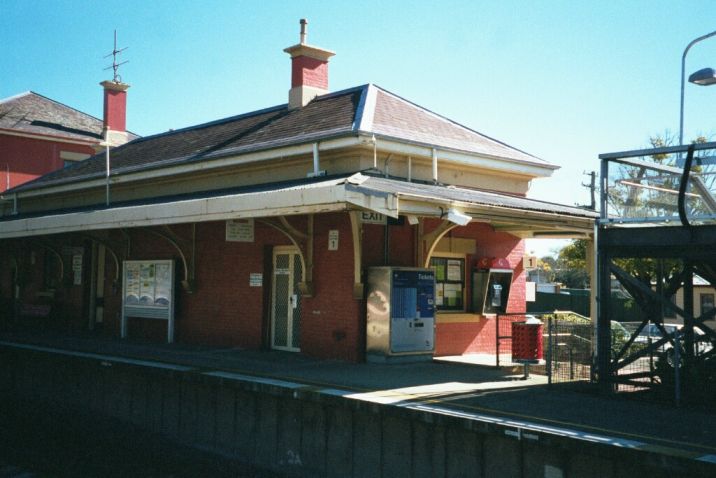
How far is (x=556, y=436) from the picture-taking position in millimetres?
7484

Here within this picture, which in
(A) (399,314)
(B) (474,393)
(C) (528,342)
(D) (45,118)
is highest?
(D) (45,118)

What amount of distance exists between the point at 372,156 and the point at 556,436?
8.30 m

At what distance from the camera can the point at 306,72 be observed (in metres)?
18.6

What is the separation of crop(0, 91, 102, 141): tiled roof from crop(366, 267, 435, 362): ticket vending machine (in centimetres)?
2501

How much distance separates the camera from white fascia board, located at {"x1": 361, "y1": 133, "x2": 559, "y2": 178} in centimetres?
1462

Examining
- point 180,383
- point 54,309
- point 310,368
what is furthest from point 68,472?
point 54,309

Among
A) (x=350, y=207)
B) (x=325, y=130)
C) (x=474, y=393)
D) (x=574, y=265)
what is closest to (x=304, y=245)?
(x=325, y=130)

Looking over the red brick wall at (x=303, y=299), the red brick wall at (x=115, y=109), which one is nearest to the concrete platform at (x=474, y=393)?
the red brick wall at (x=303, y=299)

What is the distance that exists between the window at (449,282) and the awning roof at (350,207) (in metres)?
1.53

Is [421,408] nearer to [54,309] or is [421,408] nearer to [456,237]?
[456,237]

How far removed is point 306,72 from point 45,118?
21.8 m

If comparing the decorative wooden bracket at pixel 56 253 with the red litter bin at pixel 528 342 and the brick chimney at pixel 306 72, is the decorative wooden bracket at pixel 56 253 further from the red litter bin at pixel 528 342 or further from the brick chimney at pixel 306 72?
the red litter bin at pixel 528 342

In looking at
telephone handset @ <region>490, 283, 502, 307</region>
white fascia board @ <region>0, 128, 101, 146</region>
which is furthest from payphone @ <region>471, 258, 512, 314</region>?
white fascia board @ <region>0, 128, 101, 146</region>

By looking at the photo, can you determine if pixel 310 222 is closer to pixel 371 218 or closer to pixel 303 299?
pixel 303 299
